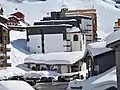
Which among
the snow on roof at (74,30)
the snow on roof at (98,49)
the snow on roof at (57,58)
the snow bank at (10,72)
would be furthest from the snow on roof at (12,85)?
the snow on roof at (74,30)

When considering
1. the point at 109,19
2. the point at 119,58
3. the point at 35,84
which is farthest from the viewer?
the point at 109,19

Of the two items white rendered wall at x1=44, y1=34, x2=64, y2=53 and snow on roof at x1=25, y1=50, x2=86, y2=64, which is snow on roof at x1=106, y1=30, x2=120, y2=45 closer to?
snow on roof at x1=25, y1=50, x2=86, y2=64

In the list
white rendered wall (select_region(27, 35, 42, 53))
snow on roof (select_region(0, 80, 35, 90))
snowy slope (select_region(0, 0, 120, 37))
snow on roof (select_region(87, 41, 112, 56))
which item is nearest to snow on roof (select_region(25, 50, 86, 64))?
white rendered wall (select_region(27, 35, 42, 53))

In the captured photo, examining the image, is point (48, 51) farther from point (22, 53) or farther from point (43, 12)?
point (43, 12)

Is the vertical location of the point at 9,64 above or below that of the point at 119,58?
below

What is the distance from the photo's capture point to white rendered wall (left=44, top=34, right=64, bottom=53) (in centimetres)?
5234

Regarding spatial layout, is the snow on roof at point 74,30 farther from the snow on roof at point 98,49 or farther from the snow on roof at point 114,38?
the snow on roof at point 114,38

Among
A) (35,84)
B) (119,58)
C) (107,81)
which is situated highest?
(119,58)

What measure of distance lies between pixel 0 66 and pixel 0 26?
4.87 meters

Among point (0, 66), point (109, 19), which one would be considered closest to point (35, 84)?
point (0, 66)

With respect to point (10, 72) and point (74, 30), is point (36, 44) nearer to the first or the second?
point (74, 30)

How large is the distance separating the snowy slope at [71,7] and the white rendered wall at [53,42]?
39642 millimetres

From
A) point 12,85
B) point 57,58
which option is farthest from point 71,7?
point 12,85

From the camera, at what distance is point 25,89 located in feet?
38.5
